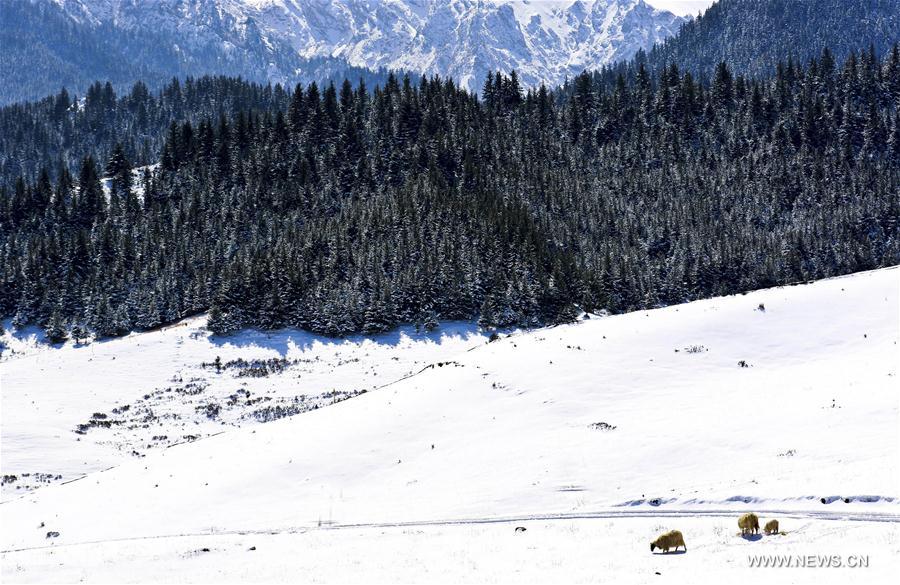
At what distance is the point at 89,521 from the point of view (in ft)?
110

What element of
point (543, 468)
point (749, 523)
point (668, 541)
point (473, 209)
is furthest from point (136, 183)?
point (749, 523)

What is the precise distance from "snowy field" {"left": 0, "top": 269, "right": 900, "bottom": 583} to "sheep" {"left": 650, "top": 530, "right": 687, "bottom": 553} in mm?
324

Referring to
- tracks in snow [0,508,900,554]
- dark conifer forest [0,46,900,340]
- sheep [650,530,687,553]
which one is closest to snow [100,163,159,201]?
dark conifer forest [0,46,900,340]

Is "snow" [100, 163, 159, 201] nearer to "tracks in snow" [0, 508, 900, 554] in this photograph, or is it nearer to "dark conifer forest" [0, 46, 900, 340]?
"dark conifer forest" [0, 46, 900, 340]

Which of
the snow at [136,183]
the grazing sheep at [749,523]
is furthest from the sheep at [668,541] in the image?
the snow at [136,183]

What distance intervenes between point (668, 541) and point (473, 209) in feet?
293

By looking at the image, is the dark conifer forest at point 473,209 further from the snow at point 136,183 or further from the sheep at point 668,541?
the sheep at point 668,541

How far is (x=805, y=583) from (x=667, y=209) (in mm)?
108779

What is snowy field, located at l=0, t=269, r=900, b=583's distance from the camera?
22.8m

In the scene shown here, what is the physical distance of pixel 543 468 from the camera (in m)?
33.0

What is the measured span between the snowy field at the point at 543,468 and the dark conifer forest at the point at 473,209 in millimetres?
35977

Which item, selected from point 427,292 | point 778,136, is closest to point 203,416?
point 427,292

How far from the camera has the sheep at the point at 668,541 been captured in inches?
845

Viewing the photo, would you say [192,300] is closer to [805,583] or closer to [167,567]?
[167,567]
